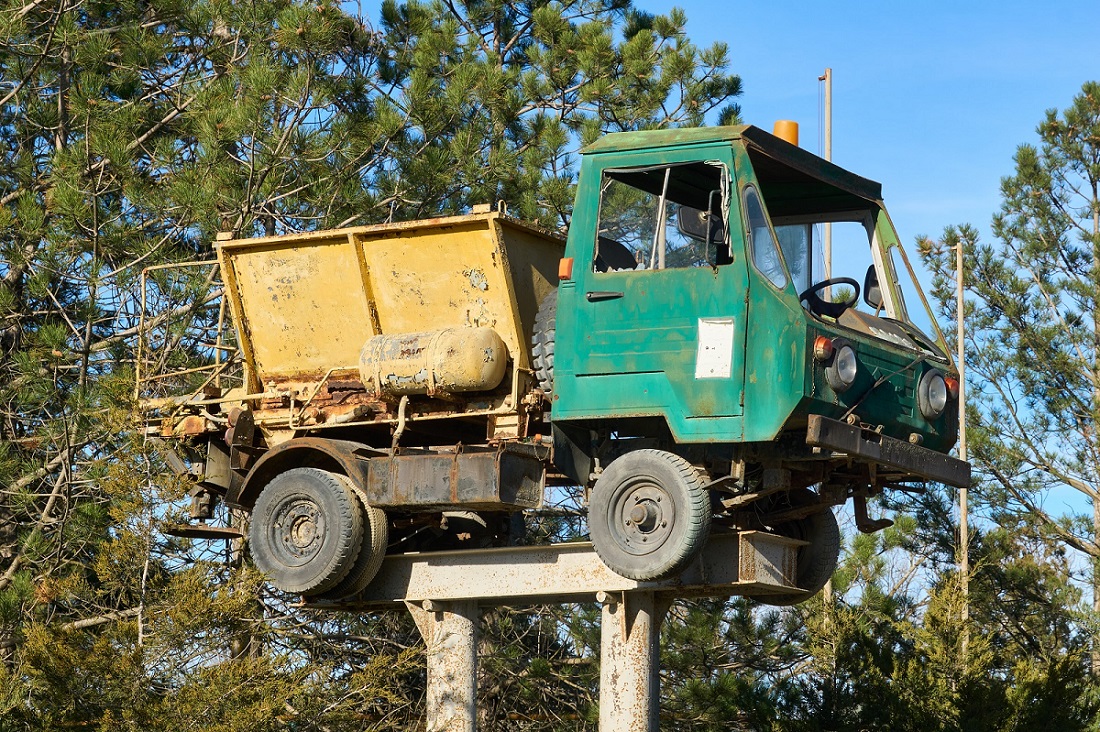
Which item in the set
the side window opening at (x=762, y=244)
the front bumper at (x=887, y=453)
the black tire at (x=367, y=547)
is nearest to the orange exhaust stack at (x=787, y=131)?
the side window opening at (x=762, y=244)

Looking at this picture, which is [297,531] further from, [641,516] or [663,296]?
Result: [663,296]

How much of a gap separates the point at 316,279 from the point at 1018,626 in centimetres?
1302

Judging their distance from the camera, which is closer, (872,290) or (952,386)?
(952,386)

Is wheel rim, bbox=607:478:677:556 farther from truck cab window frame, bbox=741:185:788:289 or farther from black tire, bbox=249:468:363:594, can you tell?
black tire, bbox=249:468:363:594

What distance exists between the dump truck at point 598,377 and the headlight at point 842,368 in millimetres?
20

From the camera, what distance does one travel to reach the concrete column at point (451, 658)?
38.8 feet

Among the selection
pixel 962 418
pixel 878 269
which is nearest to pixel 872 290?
pixel 878 269

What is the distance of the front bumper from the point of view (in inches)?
398

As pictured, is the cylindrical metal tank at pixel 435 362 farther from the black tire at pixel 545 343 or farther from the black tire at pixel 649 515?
the black tire at pixel 649 515

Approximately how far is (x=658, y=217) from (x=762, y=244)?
68 centimetres

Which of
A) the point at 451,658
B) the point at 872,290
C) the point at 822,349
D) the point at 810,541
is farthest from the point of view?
the point at 810,541

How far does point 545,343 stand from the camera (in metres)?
11.2

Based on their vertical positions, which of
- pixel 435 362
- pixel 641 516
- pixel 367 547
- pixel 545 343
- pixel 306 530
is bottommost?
pixel 367 547

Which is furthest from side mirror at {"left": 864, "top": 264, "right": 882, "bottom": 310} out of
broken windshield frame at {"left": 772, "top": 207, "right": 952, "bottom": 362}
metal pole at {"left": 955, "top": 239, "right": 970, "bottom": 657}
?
metal pole at {"left": 955, "top": 239, "right": 970, "bottom": 657}
